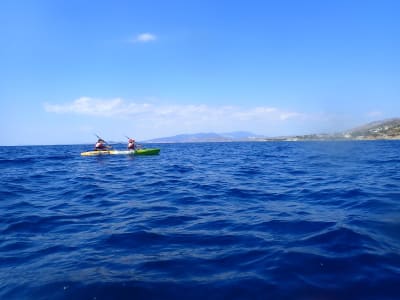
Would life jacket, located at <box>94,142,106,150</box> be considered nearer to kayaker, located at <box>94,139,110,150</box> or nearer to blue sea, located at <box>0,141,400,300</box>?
kayaker, located at <box>94,139,110,150</box>

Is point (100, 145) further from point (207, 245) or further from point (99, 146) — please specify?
point (207, 245)

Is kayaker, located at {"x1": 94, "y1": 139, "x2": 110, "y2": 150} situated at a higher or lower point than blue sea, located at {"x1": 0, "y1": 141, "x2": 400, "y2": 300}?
higher

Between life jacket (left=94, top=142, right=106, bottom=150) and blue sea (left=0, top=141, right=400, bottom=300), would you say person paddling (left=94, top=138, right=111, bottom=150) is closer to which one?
life jacket (left=94, top=142, right=106, bottom=150)

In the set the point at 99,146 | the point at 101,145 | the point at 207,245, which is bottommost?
the point at 207,245

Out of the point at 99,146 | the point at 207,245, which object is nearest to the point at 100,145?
the point at 99,146

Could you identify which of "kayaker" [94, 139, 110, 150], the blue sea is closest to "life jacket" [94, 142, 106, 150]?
"kayaker" [94, 139, 110, 150]

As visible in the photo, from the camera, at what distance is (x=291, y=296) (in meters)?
4.43

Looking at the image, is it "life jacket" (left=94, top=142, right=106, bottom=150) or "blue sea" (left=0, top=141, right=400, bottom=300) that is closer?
"blue sea" (left=0, top=141, right=400, bottom=300)

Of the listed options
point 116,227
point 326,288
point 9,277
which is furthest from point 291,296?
point 116,227

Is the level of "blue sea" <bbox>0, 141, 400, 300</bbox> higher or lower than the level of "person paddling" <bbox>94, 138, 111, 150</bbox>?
lower

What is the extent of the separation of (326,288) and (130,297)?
2.72 m

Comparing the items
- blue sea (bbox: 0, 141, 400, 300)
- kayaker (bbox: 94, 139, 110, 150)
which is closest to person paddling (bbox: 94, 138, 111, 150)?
kayaker (bbox: 94, 139, 110, 150)

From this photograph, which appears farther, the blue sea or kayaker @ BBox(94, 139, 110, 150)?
kayaker @ BBox(94, 139, 110, 150)

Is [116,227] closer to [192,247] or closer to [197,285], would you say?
[192,247]
